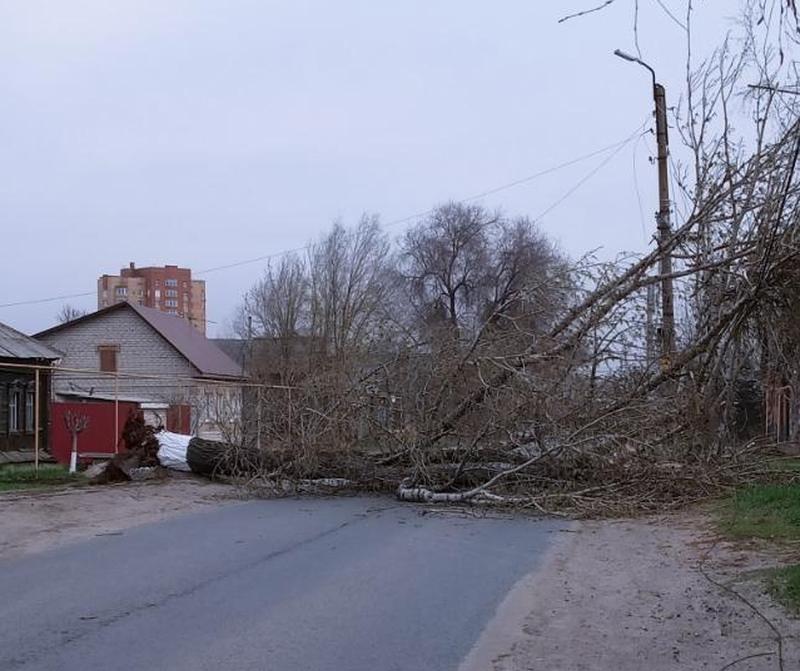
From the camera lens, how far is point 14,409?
26281 mm

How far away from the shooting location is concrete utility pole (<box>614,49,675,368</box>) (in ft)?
54.6

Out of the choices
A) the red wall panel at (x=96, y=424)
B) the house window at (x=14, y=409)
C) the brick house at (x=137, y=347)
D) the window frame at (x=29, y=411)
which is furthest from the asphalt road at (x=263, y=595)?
the brick house at (x=137, y=347)

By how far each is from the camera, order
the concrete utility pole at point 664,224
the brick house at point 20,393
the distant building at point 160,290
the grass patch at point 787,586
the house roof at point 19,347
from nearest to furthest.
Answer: the grass patch at point 787,586 → the concrete utility pole at point 664,224 → the brick house at point 20,393 → the house roof at point 19,347 → the distant building at point 160,290

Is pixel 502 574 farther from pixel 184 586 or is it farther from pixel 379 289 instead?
pixel 379 289

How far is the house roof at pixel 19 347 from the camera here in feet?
83.8

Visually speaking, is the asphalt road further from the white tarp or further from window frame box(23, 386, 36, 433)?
window frame box(23, 386, 36, 433)

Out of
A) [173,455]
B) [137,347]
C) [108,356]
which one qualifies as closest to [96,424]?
[173,455]

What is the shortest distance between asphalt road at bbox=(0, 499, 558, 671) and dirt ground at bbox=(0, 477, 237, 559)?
61cm

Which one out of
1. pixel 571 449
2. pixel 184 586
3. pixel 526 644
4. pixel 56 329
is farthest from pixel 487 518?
pixel 56 329

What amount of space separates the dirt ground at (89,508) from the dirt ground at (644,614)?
595cm

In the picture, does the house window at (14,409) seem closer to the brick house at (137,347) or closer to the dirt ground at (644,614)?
the brick house at (137,347)

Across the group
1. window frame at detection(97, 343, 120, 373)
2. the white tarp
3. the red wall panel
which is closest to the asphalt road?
the white tarp

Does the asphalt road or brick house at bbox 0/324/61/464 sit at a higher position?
brick house at bbox 0/324/61/464

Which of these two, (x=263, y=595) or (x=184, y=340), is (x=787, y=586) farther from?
(x=184, y=340)
